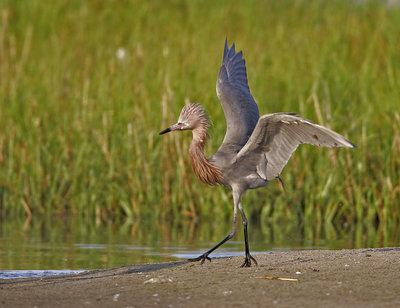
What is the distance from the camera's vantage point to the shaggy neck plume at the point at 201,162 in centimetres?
653

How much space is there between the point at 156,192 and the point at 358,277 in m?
5.03

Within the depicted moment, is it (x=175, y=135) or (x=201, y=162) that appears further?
(x=175, y=135)

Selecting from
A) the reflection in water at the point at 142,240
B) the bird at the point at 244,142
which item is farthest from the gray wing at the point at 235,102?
the reflection in water at the point at 142,240

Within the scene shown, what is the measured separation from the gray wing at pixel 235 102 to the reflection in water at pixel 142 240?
1.27m

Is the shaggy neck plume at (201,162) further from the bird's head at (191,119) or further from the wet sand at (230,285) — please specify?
the wet sand at (230,285)

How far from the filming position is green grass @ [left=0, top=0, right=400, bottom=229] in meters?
9.59

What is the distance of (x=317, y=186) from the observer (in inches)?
377

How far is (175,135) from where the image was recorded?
9.93m

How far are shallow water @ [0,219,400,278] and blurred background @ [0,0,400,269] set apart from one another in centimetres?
2

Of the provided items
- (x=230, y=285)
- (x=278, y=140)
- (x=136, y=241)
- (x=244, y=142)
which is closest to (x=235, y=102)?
(x=244, y=142)

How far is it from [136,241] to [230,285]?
3481 millimetres

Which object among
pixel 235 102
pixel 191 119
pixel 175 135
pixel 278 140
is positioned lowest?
pixel 278 140

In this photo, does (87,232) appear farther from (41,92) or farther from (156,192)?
(41,92)

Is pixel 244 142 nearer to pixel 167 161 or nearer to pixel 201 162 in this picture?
pixel 201 162
